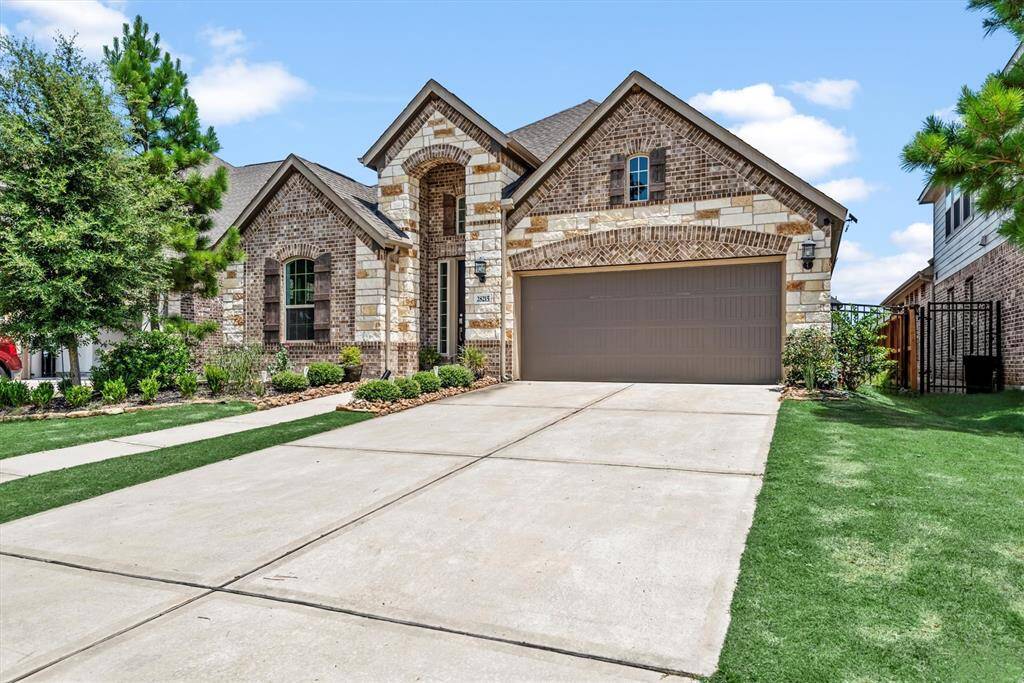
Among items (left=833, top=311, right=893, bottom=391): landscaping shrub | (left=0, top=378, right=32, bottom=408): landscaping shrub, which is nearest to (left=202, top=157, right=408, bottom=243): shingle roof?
(left=0, top=378, right=32, bottom=408): landscaping shrub

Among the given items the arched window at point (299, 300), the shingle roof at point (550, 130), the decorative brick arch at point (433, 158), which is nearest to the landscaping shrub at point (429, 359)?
the arched window at point (299, 300)

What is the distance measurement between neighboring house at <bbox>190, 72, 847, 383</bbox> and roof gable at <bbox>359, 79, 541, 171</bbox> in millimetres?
36

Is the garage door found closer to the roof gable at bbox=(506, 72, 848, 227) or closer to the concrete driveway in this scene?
the roof gable at bbox=(506, 72, 848, 227)

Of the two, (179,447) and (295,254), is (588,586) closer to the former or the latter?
(179,447)

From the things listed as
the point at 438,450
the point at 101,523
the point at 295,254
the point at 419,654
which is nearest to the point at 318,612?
the point at 419,654

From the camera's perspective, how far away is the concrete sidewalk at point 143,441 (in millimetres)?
6941

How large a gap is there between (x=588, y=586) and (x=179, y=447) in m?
6.26

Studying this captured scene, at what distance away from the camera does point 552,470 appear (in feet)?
19.6

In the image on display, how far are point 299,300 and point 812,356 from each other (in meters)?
12.2

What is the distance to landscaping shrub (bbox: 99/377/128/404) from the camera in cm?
1143

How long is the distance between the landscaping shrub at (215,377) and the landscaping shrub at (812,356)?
11.3m

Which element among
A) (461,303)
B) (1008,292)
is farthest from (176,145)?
(1008,292)

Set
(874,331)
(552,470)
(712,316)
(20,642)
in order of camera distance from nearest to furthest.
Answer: (20,642) → (552,470) → (874,331) → (712,316)

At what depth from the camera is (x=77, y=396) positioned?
444 inches
